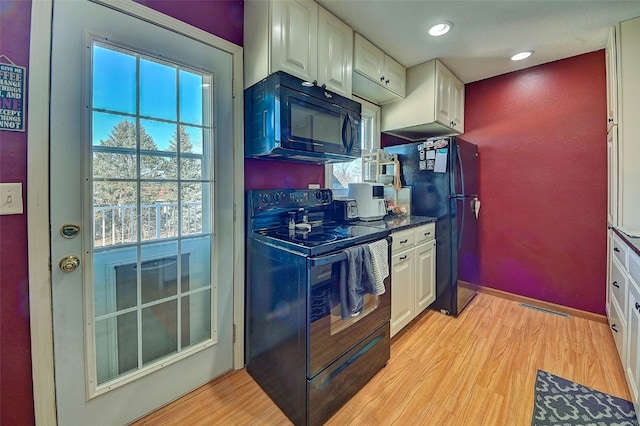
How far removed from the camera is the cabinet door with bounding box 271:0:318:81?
5.16ft

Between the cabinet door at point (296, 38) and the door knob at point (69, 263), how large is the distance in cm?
134

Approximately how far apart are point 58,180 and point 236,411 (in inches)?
55.4

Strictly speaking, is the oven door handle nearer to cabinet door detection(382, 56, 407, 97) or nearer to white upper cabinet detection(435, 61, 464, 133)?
cabinet door detection(382, 56, 407, 97)

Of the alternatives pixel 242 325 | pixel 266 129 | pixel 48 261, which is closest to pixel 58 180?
pixel 48 261

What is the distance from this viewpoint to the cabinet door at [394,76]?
245cm

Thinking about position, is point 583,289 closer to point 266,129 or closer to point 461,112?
point 461,112

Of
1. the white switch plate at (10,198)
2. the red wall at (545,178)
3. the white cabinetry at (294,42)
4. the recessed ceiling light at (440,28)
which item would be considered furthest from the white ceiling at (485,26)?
the white switch plate at (10,198)

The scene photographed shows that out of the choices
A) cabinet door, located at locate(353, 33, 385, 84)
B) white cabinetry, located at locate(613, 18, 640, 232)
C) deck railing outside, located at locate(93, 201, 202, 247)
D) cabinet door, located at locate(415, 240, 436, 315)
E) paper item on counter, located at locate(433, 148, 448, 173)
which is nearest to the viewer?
deck railing outside, located at locate(93, 201, 202, 247)

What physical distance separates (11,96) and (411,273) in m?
2.39

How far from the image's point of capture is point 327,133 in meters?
1.79

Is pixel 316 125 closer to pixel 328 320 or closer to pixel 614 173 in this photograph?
pixel 328 320

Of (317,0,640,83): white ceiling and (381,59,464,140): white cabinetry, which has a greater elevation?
(317,0,640,83): white ceiling

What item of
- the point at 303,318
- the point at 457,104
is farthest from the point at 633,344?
the point at 457,104

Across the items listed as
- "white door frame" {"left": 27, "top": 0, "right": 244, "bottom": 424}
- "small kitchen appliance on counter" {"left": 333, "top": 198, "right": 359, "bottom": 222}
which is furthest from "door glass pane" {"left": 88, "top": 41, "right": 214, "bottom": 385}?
"small kitchen appliance on counter" {"left": 333, "top": 198, "right": 359, "bottom": 222}
